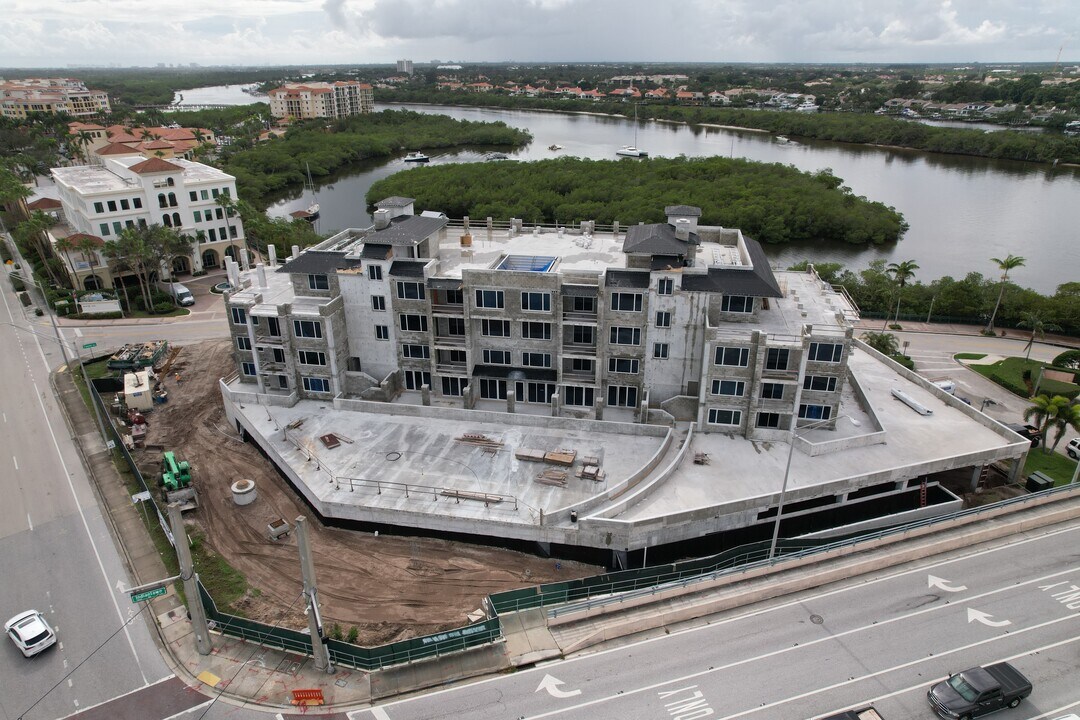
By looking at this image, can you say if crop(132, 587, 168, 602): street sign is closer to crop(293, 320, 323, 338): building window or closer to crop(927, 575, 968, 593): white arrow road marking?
crop(293, 320, 323, 338): building window

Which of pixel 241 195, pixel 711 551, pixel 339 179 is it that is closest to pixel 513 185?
pixel 241 195

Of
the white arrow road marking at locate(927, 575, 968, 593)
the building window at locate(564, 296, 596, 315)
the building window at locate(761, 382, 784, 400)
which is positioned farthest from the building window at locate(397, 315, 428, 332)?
the white arrow road marking at locate(927, 575, 968, 593)

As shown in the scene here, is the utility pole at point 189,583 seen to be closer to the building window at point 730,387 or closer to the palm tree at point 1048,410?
the building window at point 730,387

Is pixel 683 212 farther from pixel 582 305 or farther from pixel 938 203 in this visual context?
pixel 938 203

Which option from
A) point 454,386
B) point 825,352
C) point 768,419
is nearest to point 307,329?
point 454,386

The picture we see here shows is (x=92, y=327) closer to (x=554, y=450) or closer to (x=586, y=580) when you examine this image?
(x=554, y=450)

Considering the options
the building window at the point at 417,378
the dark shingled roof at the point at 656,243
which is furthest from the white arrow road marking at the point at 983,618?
the building window at the point at 417,378
